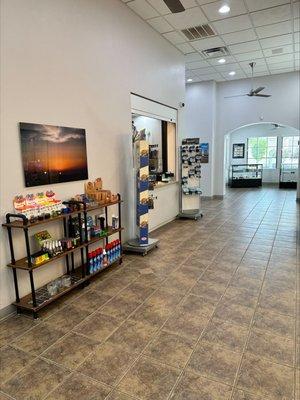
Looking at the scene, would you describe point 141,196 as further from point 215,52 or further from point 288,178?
point 288,178

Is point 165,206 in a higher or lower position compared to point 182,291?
higher

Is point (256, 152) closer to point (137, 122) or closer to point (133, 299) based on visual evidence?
point (137, 122)

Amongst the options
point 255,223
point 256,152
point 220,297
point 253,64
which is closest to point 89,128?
point 220,297

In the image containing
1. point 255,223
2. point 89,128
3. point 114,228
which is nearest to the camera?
point 89,128

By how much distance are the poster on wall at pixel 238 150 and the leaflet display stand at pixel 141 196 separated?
420 inches

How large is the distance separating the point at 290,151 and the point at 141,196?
1124 centimetres

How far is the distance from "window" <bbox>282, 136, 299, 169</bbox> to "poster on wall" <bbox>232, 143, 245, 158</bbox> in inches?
74.8

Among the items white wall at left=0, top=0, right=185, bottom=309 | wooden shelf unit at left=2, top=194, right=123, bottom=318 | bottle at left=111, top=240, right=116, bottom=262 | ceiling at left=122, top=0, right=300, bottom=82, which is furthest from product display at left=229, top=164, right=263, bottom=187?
wooden shelf unit at left=2, top=194, right=123, bottom=318

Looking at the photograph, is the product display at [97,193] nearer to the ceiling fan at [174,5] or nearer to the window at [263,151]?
the ceiling fan at [174,5]

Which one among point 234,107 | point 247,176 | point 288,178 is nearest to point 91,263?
point 234,107

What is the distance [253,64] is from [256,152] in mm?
6753

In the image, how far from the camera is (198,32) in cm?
557

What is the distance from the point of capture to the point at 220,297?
10.0ft

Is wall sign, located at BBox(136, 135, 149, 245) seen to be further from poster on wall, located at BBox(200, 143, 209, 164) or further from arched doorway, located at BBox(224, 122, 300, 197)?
arched doorway, located at BBox(224, 122, 300, 197)
